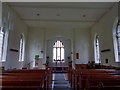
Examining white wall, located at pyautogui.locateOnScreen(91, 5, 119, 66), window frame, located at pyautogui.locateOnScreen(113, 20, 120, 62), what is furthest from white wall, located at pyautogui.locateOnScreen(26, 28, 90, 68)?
window frame, located at pyautogui.locateOnScreen(113, 20, 120, 62)

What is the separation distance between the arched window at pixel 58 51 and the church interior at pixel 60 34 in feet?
11.4

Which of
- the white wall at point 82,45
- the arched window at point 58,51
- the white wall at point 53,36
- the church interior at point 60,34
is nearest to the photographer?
the church interior at point 60,34

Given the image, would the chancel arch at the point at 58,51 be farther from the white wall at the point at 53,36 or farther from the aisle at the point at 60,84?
the aisle at the point at 60,84

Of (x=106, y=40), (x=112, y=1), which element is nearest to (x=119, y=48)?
(x=106, y=40)

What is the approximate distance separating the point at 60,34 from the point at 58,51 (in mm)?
3699

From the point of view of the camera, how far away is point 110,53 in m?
5.86

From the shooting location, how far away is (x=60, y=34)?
9.39m

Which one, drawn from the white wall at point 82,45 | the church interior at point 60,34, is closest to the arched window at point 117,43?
the church interior at point 60,34

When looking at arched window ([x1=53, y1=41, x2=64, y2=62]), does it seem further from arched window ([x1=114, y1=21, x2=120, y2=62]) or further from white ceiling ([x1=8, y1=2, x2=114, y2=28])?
arched window ([x1=114, y1=21, x2=120, y2=62])

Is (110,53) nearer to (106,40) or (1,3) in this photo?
(106,40)

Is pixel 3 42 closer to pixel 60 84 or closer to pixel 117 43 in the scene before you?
→ pixel 60 84

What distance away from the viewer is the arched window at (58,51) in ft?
41.2

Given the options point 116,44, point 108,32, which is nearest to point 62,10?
point 108,32

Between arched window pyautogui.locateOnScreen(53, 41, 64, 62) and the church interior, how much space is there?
349 cm
